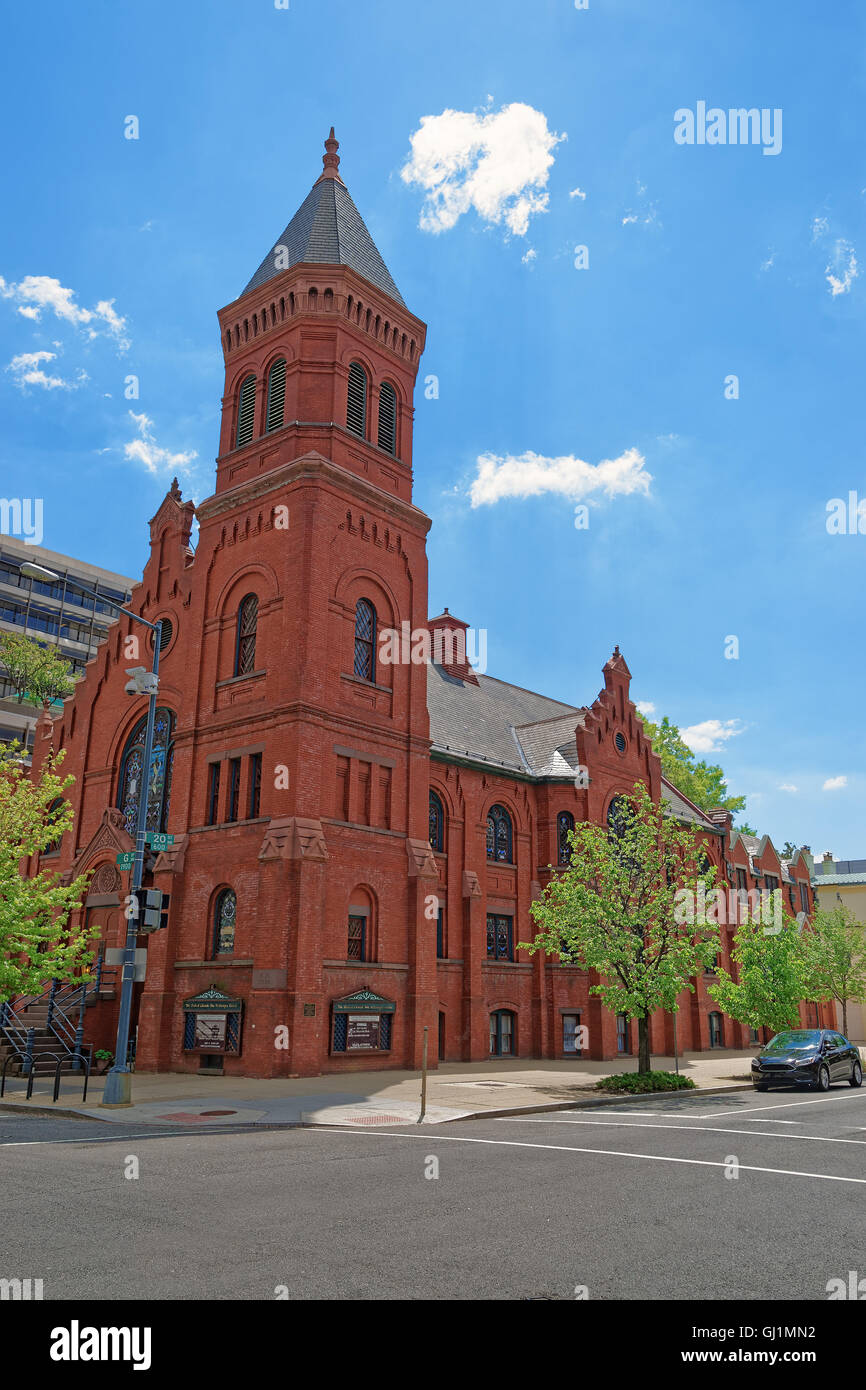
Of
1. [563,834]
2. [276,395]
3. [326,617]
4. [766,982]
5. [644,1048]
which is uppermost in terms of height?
[276,395]

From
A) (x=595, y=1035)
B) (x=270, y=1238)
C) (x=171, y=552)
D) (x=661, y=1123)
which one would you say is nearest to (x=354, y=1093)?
(x=661, y=1123)

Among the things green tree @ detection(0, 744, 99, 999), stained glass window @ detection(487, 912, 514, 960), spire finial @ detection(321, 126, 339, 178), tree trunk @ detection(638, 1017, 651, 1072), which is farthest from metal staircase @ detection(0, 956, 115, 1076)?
spire finial @ detection(321, 126, 339, 178)

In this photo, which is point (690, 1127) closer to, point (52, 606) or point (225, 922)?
point (225, 922)

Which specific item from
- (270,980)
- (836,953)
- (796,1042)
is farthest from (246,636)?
(836,953)

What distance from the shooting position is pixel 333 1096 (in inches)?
818

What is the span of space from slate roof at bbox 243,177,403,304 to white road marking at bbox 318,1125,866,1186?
26952 mm

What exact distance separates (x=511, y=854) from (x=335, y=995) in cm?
1257

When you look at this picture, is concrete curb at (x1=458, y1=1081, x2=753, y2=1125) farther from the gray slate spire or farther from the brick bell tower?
the gray slate spire

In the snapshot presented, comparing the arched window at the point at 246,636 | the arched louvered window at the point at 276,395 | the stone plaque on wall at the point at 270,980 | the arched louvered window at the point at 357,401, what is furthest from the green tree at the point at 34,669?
the stone plaque on wall at the point at 270,980

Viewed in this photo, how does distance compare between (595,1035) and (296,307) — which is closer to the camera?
(296,307)

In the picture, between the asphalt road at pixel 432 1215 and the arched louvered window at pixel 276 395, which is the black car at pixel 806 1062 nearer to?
the asphalt road at pixel 432 1215

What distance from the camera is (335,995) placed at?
26.3 meters

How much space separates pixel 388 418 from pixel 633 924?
1912cm
